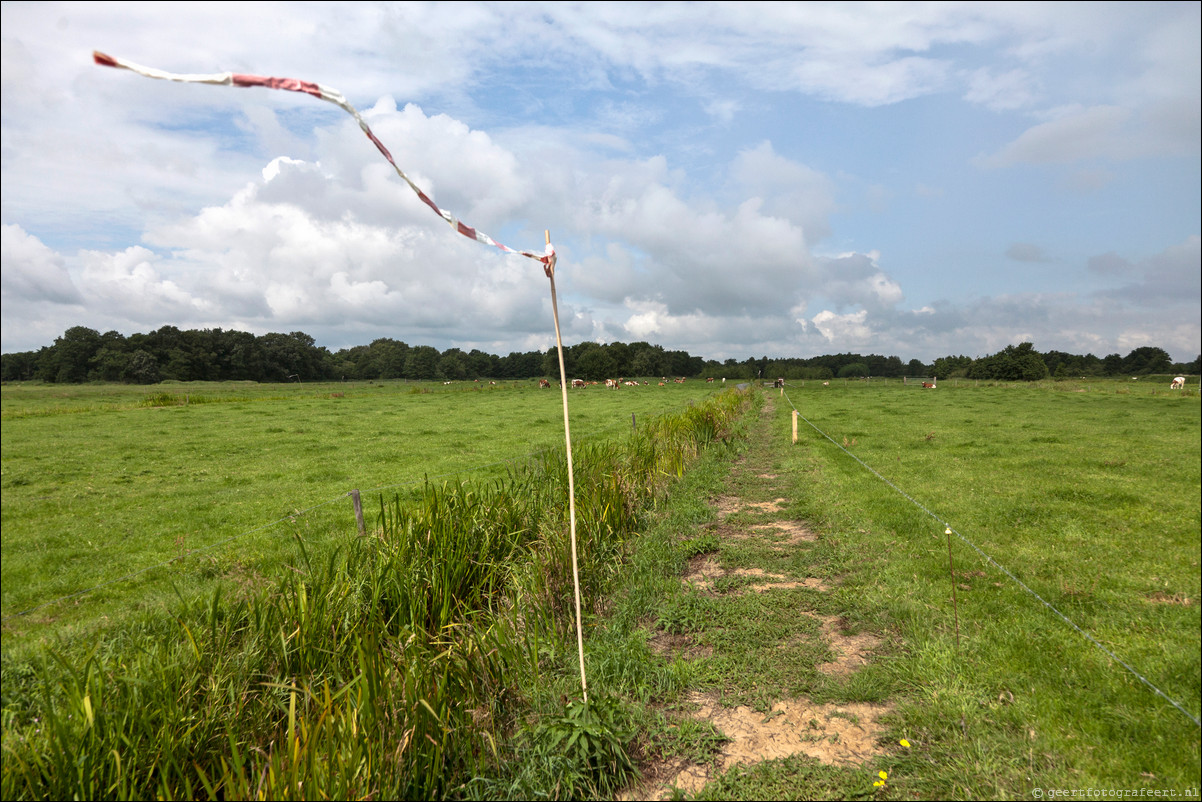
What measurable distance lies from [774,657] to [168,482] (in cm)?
1186

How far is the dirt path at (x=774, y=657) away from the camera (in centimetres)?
390

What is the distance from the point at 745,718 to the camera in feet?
14.3

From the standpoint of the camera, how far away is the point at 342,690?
3.54m

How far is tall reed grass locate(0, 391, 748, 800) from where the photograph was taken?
3.00 m

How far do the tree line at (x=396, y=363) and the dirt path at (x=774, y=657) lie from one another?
10.1 ft

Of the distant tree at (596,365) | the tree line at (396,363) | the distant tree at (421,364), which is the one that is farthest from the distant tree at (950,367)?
the distant tree at (421,364)

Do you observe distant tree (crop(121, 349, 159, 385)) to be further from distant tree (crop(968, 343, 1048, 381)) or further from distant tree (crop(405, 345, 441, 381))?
distant tree (crop(405, 345, 441, 381))

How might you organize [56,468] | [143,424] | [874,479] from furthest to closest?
1. [143,424]
2. [874,479]
3. [56,468]

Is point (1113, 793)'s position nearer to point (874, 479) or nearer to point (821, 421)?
point (874, 479)

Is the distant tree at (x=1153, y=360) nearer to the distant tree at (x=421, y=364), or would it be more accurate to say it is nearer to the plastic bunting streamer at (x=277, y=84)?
the plastic bunting streamer at (x=277, y=84)

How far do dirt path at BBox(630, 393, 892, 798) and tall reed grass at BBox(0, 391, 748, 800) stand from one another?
798mm

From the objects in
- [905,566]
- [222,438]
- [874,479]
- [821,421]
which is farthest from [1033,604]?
[821,421]

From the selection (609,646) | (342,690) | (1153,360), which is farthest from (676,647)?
(1153,360)

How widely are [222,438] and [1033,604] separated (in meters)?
19.8
